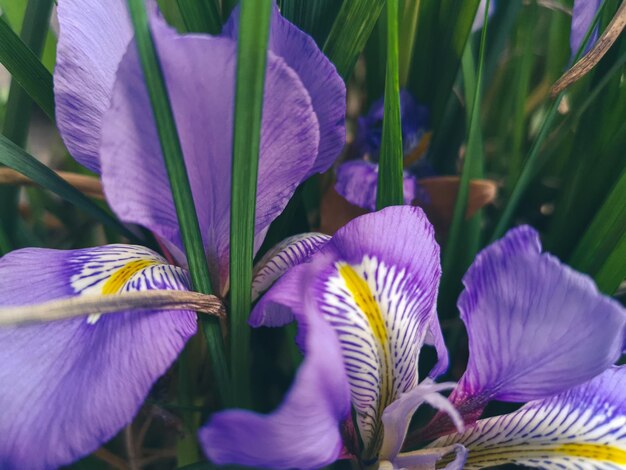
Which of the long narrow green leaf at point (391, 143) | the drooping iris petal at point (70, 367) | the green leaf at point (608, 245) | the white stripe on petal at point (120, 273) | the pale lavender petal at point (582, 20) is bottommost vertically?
the drooping iris petal at point (70, 367)

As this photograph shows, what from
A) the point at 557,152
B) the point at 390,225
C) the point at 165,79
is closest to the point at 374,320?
the point at 390,225

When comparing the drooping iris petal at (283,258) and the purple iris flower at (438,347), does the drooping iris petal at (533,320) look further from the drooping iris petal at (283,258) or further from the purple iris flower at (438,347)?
the drooping iris petal at (283,258)

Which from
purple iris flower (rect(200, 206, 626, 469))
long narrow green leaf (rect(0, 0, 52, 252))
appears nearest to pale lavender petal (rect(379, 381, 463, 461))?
purple iris flower (rect(200, 206, 626, 469))

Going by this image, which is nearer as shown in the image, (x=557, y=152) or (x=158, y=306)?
(x=158, y=306)

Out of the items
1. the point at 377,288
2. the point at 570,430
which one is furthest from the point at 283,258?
the point at 570,430

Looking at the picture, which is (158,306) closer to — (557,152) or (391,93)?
(391,93)

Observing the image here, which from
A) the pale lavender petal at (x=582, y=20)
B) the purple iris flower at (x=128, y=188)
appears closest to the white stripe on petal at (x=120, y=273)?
the purple iris flower at (x=128, y=188)
